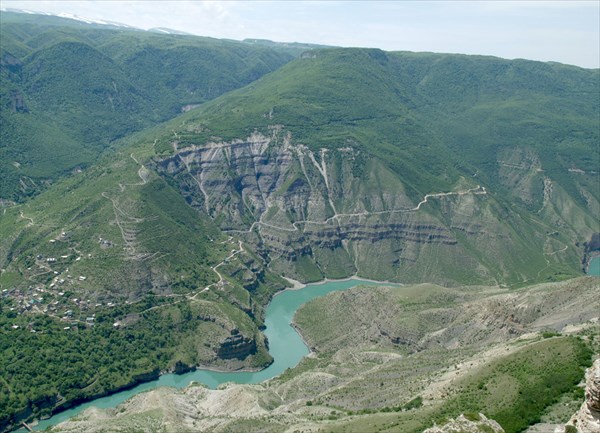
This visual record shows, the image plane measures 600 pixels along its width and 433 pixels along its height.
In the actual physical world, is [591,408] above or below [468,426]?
above

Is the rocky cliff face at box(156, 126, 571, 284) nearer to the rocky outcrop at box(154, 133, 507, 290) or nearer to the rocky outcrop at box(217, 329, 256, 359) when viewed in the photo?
the rocky outcrop at box(154, 133, 507, 290)

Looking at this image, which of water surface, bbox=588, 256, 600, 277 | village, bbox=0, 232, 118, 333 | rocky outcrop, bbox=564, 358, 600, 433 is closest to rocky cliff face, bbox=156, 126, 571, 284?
water surface, bbox=588, 256, 600, 277

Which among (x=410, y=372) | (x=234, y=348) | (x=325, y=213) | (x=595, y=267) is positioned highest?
(x=325, y=213)

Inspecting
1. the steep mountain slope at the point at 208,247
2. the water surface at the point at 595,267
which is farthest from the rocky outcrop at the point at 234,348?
the water surface at the point at 595,267

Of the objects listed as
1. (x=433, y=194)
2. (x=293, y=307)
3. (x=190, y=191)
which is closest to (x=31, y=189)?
(x=190, y=191)

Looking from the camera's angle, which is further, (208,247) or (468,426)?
(208,247)

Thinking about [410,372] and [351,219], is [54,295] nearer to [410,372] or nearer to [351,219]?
[410,372]

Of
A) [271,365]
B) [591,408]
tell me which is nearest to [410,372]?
[271,365]
